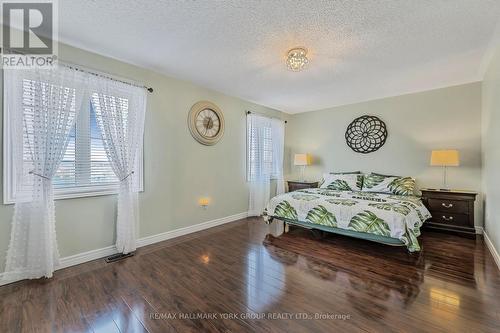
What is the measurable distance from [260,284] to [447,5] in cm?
293

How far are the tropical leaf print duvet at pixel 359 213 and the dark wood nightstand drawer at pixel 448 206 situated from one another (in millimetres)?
373

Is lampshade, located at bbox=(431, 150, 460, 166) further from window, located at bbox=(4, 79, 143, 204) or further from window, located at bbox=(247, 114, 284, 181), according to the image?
window, located at bbox=(4, 79, 143, 204)

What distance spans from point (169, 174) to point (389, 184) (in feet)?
12.3

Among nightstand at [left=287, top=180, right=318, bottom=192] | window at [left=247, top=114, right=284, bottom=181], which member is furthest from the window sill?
nightstand at [left=287, top=180, right=318, bottom=192]

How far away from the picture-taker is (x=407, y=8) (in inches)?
76.2

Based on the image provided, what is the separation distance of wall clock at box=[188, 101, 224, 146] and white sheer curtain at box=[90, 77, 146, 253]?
2.80 ft

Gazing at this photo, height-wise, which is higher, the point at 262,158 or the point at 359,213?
the point at 262,158

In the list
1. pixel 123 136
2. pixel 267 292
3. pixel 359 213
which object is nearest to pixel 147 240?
pixel 123 136

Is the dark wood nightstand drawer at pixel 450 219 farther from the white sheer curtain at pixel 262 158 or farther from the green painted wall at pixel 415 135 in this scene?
the white sheer curtain at pixel 262 158

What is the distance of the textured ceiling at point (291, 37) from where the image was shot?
1.94 metres

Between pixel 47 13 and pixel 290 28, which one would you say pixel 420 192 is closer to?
pixel 290 28

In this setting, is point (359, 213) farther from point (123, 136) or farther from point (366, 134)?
point (123, 136)

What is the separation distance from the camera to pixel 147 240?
317 cm

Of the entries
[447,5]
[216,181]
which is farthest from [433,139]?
[216,181]
